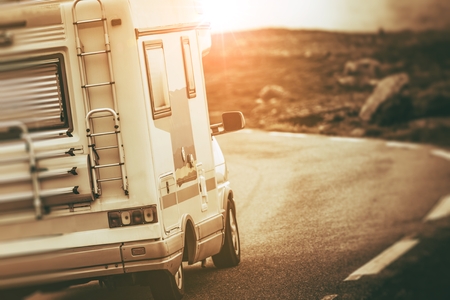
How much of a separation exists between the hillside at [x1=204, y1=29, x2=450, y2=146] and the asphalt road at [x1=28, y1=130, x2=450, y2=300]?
143cm

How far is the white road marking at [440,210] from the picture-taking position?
32.5 metres

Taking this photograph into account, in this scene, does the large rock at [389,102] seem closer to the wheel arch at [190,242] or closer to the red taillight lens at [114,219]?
the wheel arch at [190,242]

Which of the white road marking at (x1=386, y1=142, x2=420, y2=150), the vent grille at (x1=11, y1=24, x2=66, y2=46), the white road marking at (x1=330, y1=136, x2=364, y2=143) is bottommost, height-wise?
the white road marking at (x1=386, y1=142, x2=420, y2=150)

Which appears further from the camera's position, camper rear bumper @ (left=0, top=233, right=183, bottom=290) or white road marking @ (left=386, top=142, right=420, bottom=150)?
white road marking @ (left=386, top=142, right=420, bottom=150)

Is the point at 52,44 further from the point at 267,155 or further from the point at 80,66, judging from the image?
the point at 267,155

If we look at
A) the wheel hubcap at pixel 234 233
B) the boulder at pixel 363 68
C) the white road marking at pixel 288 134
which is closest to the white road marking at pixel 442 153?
the boulder at pixel 363 68

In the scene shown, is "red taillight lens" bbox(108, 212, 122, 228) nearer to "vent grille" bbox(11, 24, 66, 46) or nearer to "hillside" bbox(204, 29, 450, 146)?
"vent grille" bbox(11, 24, 66, 46)

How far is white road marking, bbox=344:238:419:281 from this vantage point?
11.9 m

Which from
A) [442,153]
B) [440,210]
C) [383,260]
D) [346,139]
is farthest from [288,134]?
[442,153]

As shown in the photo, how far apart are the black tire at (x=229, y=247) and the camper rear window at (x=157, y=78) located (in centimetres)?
238

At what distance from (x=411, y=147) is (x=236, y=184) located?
18.2 meters

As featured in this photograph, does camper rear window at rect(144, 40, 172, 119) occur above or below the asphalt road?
above

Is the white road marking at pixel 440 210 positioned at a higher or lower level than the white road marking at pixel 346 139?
lower

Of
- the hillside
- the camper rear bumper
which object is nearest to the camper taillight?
the camper rear bumper
